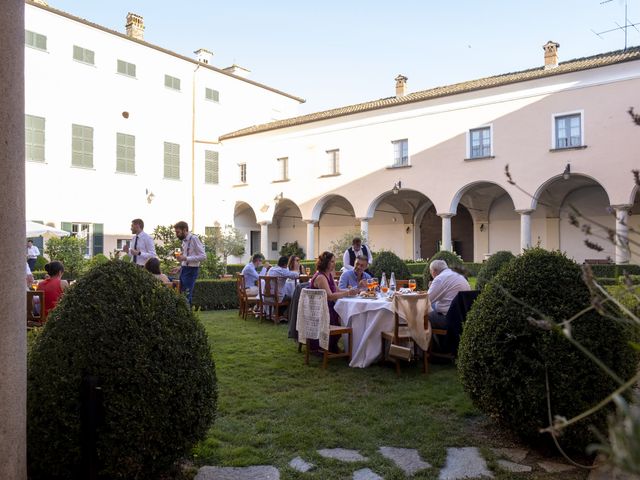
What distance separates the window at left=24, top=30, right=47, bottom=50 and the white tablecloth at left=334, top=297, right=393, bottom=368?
1699 centimetres

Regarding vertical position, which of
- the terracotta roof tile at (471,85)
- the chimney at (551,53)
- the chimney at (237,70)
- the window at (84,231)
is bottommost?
the window at (84,231)

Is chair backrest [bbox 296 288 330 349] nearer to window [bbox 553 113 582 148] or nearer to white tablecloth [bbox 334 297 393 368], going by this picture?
white tablecloth [bbox 334 297 393 368]

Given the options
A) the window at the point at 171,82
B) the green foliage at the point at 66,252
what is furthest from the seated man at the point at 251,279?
the window at the point at 171,82

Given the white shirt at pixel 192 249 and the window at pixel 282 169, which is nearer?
the white shirt at pixel 192 249

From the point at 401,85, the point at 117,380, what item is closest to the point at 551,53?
the point at 401,85

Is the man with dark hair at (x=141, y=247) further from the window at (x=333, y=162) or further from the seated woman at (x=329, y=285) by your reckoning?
the window at (x=333, y=162)

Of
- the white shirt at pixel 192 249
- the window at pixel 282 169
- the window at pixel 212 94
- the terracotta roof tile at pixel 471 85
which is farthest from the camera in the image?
the window at pixel 212 94

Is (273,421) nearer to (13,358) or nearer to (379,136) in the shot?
(13,358)

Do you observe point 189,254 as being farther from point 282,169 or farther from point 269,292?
point 282,169

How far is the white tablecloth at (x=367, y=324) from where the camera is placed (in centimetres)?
568

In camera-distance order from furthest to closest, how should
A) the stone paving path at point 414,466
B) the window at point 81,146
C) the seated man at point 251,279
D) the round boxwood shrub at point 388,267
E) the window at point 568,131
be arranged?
1. the window at point 81,146
2. the window at point 568,131
3. the round boxwood shrub at point 388,267
4. the seated man at point 251,279
5. the stone paving path at point 414,466

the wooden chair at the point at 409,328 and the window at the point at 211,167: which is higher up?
the window at the point at 211,167

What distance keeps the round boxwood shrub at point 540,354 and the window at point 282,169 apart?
2046 cm

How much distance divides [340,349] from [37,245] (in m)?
14.1
